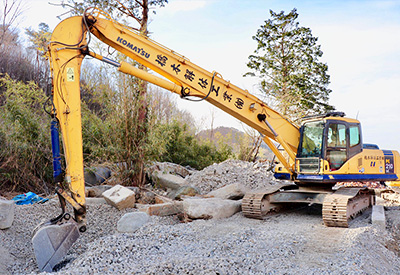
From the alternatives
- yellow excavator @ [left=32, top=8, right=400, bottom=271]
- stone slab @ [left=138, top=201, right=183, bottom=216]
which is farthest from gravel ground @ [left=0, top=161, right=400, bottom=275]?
yellow excavator @ [left=32, top=8, right=400, bottom=271]

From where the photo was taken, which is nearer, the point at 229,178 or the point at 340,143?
the point at 340,143

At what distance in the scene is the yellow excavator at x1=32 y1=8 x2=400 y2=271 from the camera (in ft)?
15.3

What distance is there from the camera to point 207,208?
662cm

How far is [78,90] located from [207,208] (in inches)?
131

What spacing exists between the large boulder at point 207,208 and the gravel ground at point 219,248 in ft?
0.78

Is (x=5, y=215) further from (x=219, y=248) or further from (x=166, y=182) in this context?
(x=166, y=182)

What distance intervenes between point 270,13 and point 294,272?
59.0ft

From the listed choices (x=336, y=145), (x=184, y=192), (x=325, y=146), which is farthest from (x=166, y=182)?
(x=336, y=145)

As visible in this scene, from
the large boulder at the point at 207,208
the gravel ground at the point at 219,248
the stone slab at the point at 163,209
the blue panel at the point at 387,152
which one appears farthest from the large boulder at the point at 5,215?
the blue panel at the point at 387,152

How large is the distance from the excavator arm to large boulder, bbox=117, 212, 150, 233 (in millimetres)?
652

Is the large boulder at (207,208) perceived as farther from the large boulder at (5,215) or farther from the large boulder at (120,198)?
the large boulder at (5,215)

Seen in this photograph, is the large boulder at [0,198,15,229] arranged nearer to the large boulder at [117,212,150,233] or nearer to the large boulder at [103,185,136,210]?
the large boulder at [103,185,136,210]

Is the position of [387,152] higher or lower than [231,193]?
higher

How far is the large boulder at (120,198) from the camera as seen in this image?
266 inches
